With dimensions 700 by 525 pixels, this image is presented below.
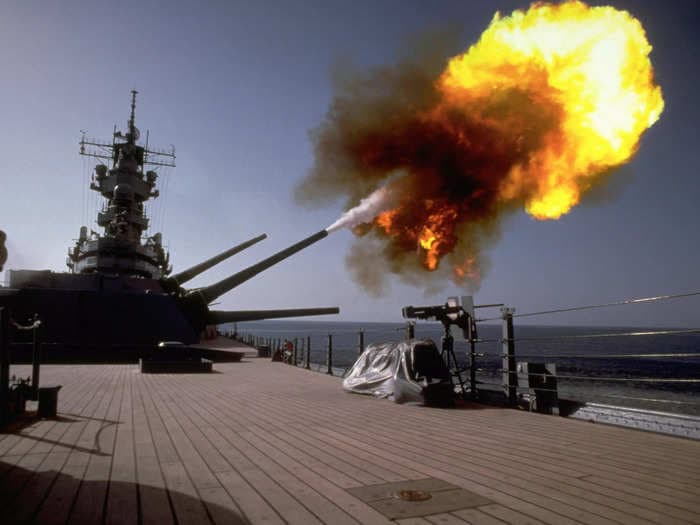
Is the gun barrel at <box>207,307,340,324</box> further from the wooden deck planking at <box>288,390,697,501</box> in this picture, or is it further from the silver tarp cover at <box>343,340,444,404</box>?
the wooden deck planking at <box>288,390,697,501</box>

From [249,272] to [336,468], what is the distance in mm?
15710

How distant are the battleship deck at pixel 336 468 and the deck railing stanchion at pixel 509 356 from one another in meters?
0.33

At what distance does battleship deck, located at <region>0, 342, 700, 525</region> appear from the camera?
2811 mm

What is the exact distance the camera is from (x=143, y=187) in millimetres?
29250

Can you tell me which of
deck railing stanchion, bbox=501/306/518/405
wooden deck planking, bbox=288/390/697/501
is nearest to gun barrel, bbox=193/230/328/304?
deck railing stanchion, bbox=501/306/518/405

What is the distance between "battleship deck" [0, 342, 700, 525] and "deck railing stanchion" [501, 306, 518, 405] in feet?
1.07

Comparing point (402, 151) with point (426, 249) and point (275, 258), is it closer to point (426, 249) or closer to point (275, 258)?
point (426, 249)

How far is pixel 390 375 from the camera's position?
8023mm

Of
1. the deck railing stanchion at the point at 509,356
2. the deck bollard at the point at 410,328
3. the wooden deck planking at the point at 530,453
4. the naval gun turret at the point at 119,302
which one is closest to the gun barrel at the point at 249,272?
the naval gun turret at the point at 119,302

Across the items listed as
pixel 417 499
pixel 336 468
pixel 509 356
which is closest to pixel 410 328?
pixel 509 356

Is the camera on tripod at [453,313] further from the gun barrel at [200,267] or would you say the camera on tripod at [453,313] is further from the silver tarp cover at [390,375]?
the gun barrel at [200,267]

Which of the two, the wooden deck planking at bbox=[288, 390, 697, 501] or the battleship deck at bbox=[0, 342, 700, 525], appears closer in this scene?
the battleship deck at bbox=[0, 342, 700, 525]

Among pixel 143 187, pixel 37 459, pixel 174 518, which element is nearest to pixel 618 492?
pixel 174 518

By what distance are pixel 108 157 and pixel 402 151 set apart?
30.3 m
